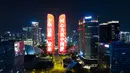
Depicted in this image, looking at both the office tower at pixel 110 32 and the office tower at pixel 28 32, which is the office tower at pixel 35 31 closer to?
the office tower at pixel 28 32

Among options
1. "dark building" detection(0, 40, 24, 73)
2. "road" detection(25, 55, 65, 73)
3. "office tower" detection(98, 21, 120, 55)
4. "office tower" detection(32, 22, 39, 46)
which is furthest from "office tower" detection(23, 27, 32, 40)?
"dark building" detection(0, 40, 24, 73)

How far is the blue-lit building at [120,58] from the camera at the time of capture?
2938cm

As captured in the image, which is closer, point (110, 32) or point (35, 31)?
point (110, 32)

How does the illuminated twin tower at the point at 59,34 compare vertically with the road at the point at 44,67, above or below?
above

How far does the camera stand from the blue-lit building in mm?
29375

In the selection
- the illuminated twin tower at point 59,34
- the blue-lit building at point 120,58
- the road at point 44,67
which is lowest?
the road at point 44,67

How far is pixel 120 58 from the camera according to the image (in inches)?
1174

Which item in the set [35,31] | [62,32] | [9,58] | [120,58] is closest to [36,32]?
[35,31]

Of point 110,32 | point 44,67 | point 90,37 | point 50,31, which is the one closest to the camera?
point 44,67

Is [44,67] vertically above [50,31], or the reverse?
[50,31]

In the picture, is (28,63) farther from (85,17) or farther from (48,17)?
(85,17)

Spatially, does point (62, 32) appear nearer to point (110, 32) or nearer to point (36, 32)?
point (110, 32)

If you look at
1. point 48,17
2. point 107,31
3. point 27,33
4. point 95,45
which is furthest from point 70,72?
point 27,33

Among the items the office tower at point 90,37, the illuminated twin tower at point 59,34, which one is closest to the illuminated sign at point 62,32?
the illuminated twin tower at point 59,34
